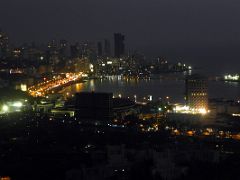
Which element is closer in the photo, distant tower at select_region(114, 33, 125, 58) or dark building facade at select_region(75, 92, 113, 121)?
dark building facade at select_region(75, 92, 113, 121)

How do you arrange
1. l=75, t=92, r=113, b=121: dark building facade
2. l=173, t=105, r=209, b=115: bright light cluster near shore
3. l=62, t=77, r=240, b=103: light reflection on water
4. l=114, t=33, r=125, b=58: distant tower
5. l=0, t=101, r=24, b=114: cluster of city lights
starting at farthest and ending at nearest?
l=114, t=33, r=125, b=58: distant tower < l=62, t=77, r=240, b=103: light reflection on water < l=173, t=105, r=209, b=115: bright light cluster near shore < l=0, t=101, r=24, b=114: cluster of city lights < l=75, t=92, r=113, b=121: dark building facade

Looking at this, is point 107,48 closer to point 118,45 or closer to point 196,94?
point 118,45

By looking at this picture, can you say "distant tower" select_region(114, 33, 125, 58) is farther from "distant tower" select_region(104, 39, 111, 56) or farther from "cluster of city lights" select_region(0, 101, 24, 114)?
"cluster of city lights" select_region(0, 101, 24, 114)

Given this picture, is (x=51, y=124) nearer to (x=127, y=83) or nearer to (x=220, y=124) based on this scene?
(x=220, y=124)

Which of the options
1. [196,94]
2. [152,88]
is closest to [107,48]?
[152,88]

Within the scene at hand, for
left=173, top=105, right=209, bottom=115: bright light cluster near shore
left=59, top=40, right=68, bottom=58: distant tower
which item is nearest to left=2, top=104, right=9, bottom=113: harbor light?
left=173, top=105, right=209, bottom=115: bright light cluster near shore

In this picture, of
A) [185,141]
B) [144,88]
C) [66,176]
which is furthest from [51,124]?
[144,88]

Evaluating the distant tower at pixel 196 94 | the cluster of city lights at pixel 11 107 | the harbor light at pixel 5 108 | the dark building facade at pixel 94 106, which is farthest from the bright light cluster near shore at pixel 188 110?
the harbor light at pixel 5 108
